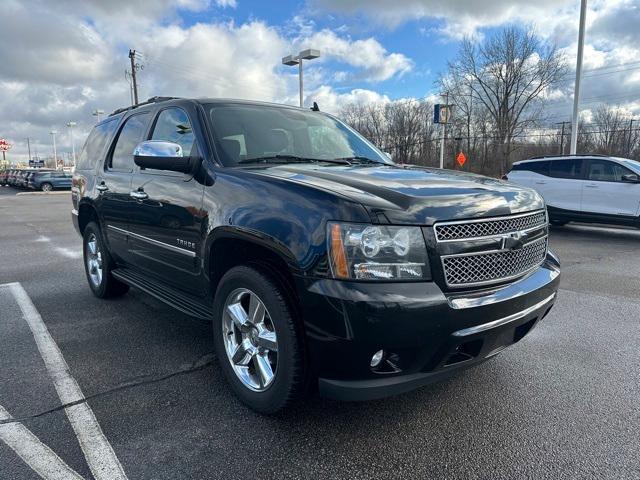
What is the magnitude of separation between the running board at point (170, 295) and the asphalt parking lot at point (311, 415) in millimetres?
431

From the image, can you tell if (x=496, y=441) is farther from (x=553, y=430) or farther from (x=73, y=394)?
(x=73, y=394)

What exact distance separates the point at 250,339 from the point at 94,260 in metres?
3.38

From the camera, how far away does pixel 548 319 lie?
4547 mm

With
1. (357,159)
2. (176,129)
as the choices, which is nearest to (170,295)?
(176,129)

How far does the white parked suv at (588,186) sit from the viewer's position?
9.94 m

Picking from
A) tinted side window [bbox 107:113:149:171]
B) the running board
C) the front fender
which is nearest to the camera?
the front fender

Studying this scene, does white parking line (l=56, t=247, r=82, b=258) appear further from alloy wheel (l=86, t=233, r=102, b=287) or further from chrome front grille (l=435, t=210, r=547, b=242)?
chrome front grille (l=435, t=210, r=547, b=242)

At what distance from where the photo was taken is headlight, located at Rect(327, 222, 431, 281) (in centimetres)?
220

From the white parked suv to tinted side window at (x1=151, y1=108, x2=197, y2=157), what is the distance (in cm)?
980

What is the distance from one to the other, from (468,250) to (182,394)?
2021mm

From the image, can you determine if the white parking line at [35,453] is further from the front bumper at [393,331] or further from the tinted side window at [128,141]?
the tinted side window at [128,141]

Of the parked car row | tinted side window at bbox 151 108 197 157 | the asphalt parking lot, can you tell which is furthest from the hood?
the parked car row

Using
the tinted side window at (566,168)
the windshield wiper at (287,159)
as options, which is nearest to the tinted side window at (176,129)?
the windshield wiper at (287,159)

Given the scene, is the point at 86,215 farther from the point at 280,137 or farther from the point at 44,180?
the point at 44,180
